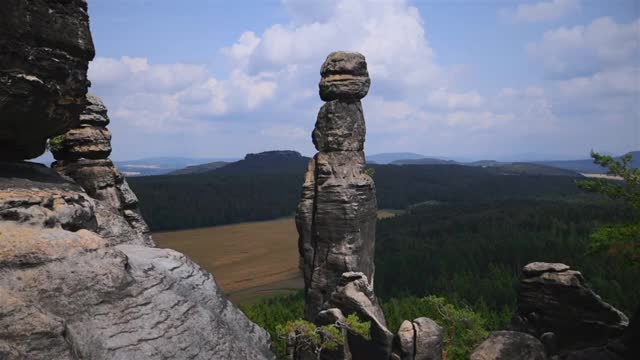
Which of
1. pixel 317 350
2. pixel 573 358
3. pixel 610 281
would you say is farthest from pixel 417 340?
pixel 610 281

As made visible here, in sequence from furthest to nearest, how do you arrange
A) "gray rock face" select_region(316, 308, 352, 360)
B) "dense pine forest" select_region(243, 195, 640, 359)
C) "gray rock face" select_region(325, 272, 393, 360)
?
1. "dense pine forest" select_region(243, 195, 640, 359)
2. "gray rock face" select_region(325, 272, 393, 360)
3. "gray rock face" select_region(316, 308, 352, 360)

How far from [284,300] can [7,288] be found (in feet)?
231

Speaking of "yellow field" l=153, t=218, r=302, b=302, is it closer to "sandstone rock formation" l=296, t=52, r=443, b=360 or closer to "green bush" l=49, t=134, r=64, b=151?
"sandstone rock formation" l=296, t=52, r=443, b=360

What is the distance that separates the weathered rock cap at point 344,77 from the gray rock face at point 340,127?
58cm

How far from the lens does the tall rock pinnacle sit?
31953mm

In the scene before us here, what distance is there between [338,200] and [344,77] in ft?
25.6

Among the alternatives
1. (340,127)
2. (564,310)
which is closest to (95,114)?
(340,127)

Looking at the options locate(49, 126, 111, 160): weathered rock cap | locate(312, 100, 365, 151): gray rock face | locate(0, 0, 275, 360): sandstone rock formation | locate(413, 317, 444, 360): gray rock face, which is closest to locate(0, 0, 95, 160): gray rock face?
locate(0, 0, 275, 360): sandstone rock formation

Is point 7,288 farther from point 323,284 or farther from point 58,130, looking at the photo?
point 323,284

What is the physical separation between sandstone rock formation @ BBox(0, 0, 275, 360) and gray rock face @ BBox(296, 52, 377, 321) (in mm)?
21903

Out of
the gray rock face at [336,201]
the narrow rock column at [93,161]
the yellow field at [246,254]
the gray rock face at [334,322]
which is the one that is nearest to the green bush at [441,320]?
the gray rock face at [334,322]

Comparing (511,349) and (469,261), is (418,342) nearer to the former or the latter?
(511,349)

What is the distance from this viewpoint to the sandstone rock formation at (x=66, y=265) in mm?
7663

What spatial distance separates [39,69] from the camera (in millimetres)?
8977
